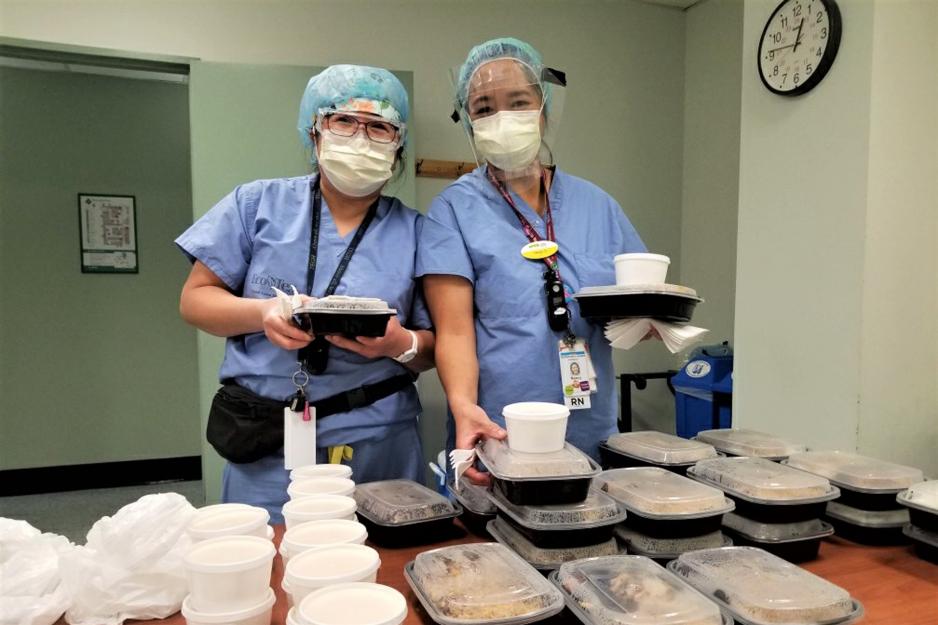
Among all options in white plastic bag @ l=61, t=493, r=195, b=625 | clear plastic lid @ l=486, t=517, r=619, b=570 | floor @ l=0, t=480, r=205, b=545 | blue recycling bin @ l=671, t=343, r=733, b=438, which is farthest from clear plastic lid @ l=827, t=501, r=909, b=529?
floor @ l=0, t=480, r=205, b=545

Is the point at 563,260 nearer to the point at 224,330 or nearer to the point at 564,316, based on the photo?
the point at 564,316

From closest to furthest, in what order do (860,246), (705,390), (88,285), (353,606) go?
1. (353,606)
2. (860,246)
3. (705,390)
4. (88,285)

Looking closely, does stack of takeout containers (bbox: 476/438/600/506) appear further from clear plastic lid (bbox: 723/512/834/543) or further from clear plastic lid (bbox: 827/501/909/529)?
clear plastic lid (bbox: 827/501/909/529)

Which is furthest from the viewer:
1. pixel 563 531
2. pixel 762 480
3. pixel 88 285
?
pixel 88 285

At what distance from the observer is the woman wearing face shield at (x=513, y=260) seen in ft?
4.37

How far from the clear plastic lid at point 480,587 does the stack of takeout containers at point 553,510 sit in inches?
2.2

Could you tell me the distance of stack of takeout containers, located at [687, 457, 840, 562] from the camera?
0.96 m

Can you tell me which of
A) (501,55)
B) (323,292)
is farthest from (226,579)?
(501,55)

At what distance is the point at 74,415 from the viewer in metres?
3.91

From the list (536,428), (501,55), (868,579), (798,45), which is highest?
(798,45)

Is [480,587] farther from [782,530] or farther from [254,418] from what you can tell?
[254,418]

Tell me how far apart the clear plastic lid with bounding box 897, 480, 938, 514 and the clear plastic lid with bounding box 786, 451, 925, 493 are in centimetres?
4

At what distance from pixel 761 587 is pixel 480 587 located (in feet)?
1.23

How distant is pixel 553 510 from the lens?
0.90 meters
